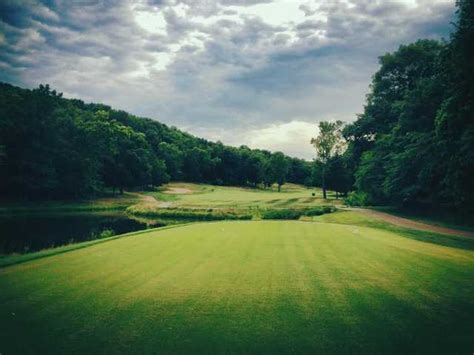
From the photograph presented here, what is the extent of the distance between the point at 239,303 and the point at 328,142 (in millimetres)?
55559

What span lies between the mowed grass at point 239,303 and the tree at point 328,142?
4837cm

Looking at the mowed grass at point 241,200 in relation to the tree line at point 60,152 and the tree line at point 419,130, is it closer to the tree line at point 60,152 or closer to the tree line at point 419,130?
the tree line at point 419,130

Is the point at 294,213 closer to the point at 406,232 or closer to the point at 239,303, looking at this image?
the point at 406,232

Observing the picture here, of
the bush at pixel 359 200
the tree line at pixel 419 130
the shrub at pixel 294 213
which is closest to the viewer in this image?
the tree line at pixel 419 130

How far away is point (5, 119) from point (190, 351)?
6259cm

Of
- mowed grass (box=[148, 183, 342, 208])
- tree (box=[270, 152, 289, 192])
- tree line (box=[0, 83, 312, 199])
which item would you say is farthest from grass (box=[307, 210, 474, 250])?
tree (box=[270, 152, 289, 192])

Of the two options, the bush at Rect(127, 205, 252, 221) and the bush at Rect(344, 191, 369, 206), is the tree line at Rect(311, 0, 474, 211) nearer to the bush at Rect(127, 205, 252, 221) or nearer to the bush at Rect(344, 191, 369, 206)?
the bush at Rect(344, 191, 369, 206)

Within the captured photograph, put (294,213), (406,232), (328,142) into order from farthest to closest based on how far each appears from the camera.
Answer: (328,142), (294,213), (406,232)

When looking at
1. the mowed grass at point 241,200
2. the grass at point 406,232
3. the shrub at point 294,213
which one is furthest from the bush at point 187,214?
the grass at point 406,232

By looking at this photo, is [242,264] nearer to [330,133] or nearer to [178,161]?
[330,133]

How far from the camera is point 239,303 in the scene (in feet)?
23.2

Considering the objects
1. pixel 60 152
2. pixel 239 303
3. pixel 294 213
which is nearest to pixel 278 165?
pixel 60 152

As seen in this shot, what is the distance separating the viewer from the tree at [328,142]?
58.4 metres

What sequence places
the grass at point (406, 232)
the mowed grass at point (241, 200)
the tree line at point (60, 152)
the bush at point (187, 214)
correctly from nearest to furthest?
the grass at point (406, 232), the bush at point (187, 214), the mowed grass at point (241, 200), the tree line at point (60, 152)
